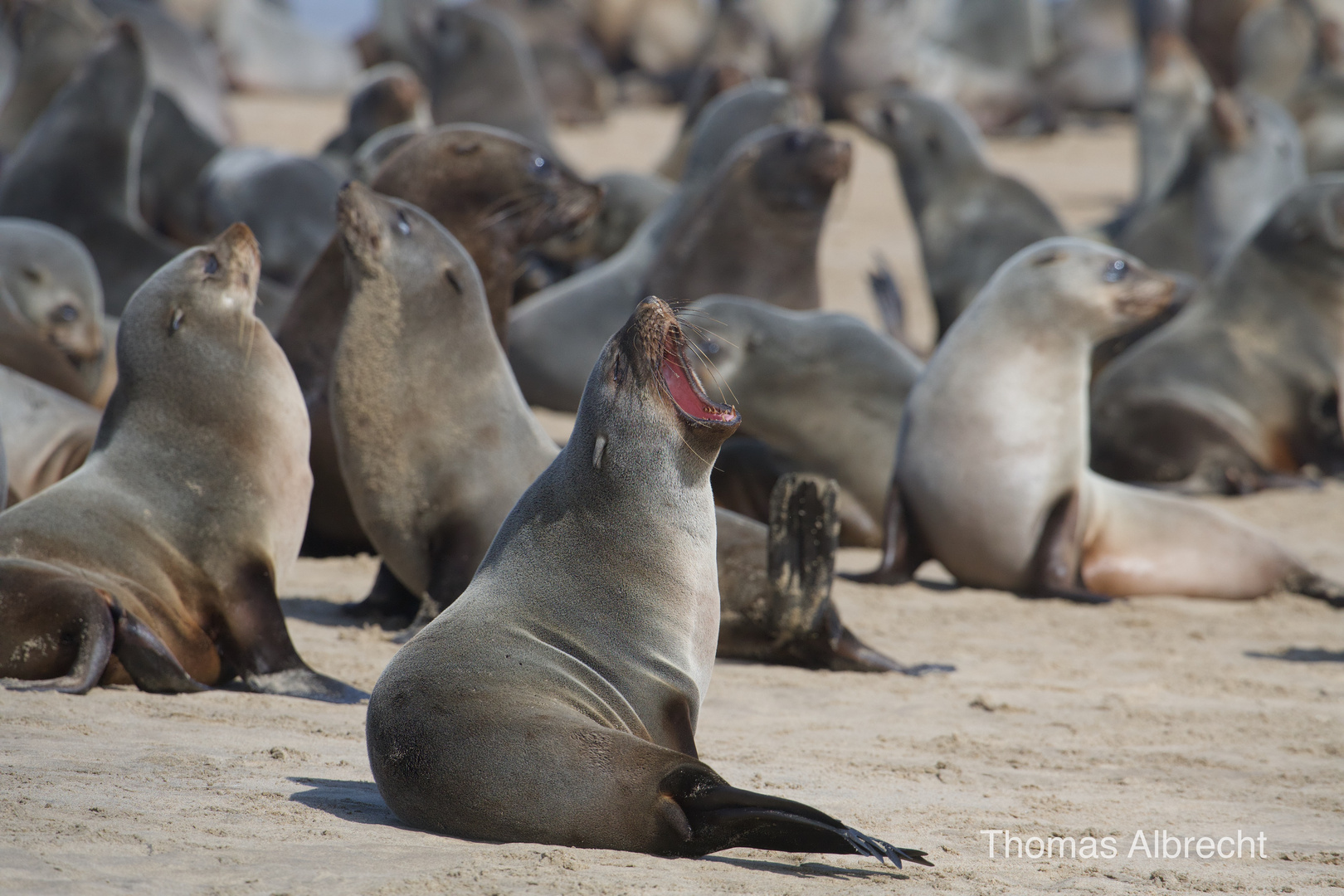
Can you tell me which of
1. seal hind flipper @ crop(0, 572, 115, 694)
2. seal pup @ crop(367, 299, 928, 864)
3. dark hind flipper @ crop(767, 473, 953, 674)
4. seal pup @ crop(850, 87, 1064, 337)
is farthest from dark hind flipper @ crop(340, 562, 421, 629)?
seal pup @ crop(850, 87, 1064, 337)

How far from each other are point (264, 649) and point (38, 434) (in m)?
1.97

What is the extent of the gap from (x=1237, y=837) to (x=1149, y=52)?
13.2m

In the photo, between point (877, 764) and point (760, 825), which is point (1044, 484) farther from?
point (760, 825)

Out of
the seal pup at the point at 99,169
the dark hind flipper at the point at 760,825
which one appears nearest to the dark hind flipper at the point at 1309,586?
the dark hind flipper at the point at 760,825

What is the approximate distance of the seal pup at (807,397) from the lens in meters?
6.88

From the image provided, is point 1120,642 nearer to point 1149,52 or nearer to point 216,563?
point 216,563

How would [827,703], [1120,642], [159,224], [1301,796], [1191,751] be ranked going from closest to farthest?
[1301,796] → [1191,751] → [827,703] → [1120,642] → [159,224]

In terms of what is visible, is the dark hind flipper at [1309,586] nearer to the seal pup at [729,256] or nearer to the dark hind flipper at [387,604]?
the seal pup at [729,256]

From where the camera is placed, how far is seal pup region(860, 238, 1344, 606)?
621cm

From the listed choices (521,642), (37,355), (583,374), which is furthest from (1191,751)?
(583,374)

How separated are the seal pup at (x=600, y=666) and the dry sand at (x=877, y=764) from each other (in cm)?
8

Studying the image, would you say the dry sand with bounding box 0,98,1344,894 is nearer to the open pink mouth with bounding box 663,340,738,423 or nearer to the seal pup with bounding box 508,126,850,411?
the open pink mouth with bounding box 663,340,738,423

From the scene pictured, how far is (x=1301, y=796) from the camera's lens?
3.63 metres

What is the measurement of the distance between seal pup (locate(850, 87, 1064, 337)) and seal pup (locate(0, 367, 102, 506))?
5616mm
